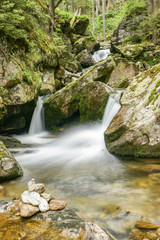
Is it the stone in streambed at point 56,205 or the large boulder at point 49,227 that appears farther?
the stone in streambed at point 56,205

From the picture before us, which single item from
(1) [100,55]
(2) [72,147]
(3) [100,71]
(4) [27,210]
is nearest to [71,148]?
(2) [72,147]

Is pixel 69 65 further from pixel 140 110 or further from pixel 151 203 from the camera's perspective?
pixel 151 203

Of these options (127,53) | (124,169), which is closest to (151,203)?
(124,169)

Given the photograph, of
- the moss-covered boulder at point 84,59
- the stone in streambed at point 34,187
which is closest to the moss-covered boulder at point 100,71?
the stone in streambed at point 34,187

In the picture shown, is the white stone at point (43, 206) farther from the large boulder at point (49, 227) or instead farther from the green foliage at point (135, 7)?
the green foliage at point (135, 7)

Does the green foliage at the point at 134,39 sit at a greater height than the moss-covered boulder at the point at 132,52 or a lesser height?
greater

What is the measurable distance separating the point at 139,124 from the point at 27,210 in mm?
4011

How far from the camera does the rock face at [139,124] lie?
200 inches

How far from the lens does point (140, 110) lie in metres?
5.70

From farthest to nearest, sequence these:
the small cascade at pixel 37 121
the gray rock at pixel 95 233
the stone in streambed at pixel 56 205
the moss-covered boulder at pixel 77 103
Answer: the small cascade at pixel 37 121 < the moss-covered boulder at pixel 77 103 < the stone in streambed at pixel 56 205 < the gray rock at pixel 95 233

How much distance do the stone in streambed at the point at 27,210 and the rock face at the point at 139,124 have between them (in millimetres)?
3594

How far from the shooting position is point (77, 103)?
9.92m

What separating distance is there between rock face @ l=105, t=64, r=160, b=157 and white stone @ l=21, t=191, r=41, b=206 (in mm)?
→ 3449

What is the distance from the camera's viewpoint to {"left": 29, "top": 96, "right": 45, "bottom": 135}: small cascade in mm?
9953
